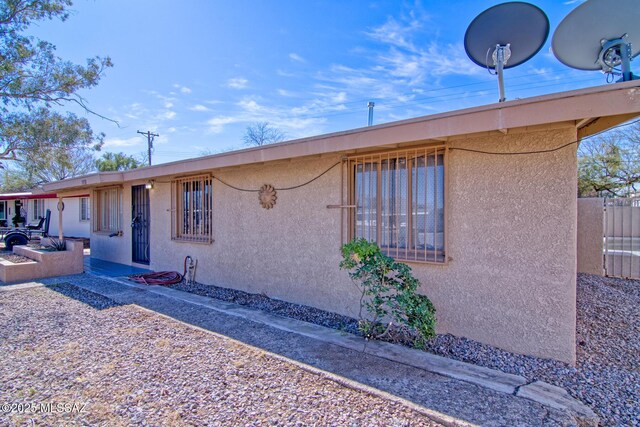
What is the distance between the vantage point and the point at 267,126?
30312mm

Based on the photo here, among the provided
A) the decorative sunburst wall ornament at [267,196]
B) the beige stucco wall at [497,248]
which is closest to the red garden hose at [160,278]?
the decorative sunburst wall ornament at [267,196]

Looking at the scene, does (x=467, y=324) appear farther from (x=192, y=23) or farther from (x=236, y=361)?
(x=192, y=23)

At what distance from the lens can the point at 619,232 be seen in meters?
8.15

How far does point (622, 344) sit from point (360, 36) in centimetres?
1115

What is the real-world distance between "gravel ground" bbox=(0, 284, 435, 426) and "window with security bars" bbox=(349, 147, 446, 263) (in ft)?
7.59

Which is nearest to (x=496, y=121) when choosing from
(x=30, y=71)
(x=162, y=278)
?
(x=162, y=278)

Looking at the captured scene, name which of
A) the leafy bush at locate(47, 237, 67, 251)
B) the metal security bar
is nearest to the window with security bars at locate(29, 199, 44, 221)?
the leafy bush at locate(47, 237, 67, 251)

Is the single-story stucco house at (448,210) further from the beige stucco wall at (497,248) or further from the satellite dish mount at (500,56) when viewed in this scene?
the satellite dish mount at (500,56)

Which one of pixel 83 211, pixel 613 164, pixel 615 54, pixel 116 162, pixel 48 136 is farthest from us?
pixel 116 162

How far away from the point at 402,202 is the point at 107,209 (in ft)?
37.3

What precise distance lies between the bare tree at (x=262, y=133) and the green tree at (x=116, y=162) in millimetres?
12903

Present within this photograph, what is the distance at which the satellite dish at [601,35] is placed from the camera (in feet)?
13.5

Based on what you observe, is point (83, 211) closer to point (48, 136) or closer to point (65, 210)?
point (65, 210)

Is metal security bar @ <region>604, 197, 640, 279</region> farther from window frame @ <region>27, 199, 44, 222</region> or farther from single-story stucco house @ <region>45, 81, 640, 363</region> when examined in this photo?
window frame @ <region>27, 199, 44, 222</region>
